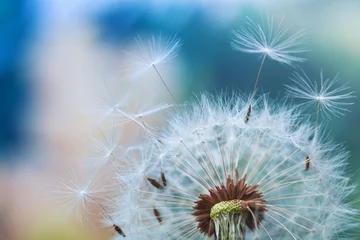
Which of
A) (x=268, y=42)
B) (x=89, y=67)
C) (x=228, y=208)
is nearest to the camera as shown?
(x=228, y=208)

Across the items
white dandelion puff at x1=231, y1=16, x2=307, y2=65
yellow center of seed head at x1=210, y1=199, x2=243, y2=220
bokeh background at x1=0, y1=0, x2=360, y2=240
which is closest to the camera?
yellow center of seed head at x1=210, y1=199, x2=243, y2=220

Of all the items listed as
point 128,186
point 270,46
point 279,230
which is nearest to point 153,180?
point 128,186

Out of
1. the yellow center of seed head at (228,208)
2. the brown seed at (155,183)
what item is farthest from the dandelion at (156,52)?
the yellow center of seed head at (228,208)

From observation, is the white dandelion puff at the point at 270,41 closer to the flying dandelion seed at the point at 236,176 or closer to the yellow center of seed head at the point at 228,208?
the flying dandelion seed at the point at 236,176

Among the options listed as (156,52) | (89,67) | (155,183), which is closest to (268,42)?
(156,52)

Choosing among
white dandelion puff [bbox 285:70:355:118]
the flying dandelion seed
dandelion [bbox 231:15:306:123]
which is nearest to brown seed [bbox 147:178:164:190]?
the flying dandelion seed

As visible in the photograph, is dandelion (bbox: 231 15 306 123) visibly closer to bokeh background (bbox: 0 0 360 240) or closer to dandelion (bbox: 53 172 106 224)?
bokeh background (bbox: 0 0 360 240)

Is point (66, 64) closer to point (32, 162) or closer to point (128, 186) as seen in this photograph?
point (32, 162)

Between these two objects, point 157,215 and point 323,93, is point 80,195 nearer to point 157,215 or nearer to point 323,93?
point 157,215
